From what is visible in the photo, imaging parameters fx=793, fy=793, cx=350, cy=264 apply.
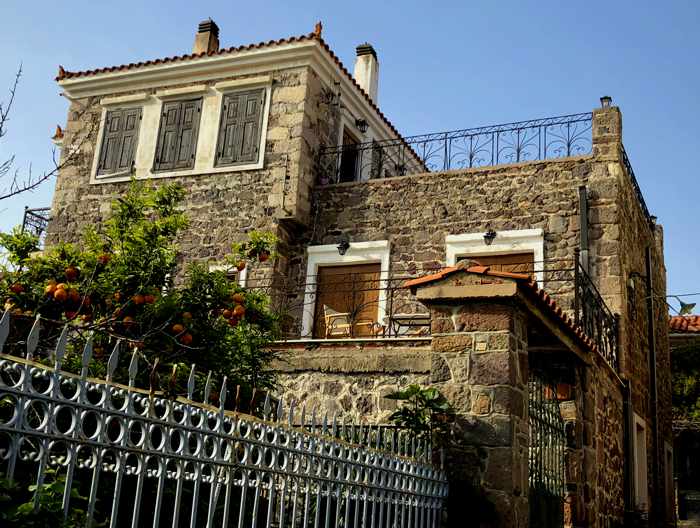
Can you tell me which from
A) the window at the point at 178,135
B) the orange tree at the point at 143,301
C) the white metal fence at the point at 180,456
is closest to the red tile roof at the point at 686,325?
the window at the point at 178,135

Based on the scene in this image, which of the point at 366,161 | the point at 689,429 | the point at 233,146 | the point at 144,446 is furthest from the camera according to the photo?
the point at 689,429

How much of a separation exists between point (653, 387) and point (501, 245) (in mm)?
3973

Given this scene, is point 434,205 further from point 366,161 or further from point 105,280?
point 105,280

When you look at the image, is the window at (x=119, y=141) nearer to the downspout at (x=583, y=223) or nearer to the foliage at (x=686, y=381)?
the downspout at (x=583, y=223)

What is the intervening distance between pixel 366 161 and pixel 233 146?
8.40 feet

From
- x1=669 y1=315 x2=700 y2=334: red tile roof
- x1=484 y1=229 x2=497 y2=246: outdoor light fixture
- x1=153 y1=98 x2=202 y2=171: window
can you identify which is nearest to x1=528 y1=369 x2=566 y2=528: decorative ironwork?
→ x1=484 y1=229 x2=497 y2=246: outdoor light fixture

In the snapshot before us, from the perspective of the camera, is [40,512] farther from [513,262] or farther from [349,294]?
[349,294]

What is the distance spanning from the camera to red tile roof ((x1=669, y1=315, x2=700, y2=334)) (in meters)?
20.4

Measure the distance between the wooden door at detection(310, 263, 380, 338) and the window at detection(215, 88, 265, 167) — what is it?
2.36 meters

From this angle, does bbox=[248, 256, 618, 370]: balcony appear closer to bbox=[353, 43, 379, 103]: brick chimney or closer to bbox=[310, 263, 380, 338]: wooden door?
bbox=[310, 263, 380, 338]: wooden door

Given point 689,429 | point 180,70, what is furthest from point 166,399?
point 689,429

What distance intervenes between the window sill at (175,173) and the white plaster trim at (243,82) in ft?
4.67

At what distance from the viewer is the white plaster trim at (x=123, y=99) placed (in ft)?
46.6

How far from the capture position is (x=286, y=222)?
1273cm
